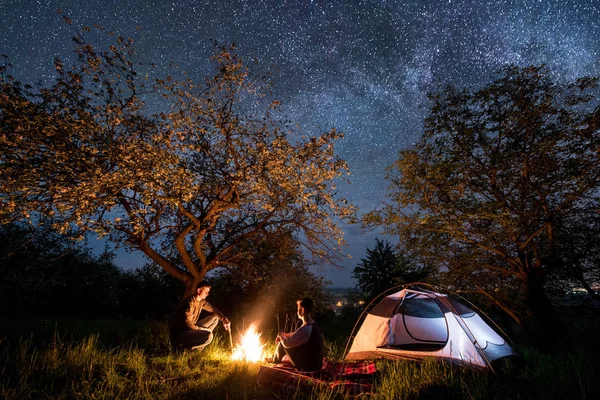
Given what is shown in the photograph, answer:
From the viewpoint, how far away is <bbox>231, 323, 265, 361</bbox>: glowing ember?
7077mm

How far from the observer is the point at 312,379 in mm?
5461

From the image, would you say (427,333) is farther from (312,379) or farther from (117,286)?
(117,286)

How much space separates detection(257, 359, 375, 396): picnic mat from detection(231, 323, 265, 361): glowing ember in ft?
3.11

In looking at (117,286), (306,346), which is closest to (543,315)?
(306,346)

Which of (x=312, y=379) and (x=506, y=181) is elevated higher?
(x=506, y=181)

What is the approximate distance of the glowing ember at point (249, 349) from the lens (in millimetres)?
7077

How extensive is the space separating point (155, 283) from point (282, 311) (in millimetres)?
12547

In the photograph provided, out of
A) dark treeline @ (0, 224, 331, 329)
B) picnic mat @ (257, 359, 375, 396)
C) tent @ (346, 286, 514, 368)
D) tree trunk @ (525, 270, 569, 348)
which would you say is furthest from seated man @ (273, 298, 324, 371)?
tree trunk @ (525, 270, 569, 348)

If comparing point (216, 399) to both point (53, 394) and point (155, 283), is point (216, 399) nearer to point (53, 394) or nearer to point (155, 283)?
point (53, 394)

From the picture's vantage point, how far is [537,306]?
1028cm

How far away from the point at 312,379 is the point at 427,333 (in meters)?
5.40

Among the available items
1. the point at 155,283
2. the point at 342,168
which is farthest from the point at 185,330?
the point at 155,283

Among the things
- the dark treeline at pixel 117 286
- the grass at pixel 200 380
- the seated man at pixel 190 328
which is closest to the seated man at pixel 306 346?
the grass at pixel 200 380

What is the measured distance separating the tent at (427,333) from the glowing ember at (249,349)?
9.97ft
